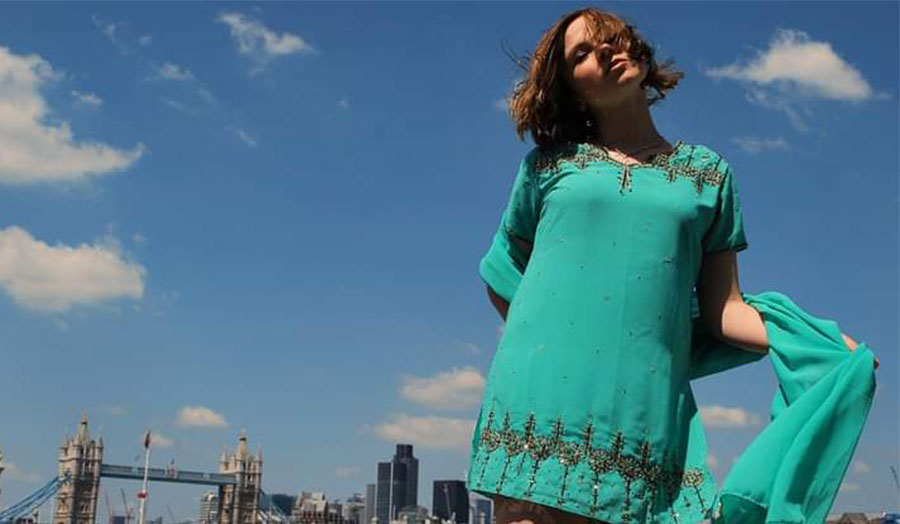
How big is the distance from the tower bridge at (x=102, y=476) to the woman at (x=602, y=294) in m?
110

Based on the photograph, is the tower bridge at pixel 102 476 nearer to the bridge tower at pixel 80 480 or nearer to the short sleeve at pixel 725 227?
the bridge tower at pixel 80 480

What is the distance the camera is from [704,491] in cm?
229

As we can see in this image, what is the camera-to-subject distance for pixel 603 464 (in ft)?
7.41

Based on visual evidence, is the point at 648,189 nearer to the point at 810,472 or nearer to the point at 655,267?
the point at 655,267

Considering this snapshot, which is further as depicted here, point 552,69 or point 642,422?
point 552,69

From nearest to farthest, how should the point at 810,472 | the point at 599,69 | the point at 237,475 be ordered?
the point at 810,472 → the point at 599,69 → the point at 237,475

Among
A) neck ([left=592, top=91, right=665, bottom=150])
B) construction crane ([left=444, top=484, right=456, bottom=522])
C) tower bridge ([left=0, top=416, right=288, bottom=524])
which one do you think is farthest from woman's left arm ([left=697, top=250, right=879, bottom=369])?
construction crane ([left=444, top=484, right=456, bottom=522])

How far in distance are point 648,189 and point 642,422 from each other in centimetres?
54

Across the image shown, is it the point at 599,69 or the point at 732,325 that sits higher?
the point at 599,69

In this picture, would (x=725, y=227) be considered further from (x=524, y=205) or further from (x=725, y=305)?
(x=524, y=205)

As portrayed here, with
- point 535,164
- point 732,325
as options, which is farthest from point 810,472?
point 535,164

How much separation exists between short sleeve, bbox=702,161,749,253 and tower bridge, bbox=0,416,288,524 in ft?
363

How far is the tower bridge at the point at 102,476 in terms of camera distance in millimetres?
106938

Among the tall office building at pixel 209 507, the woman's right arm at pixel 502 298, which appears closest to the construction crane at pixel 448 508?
the tall office building at pixel 209 507
